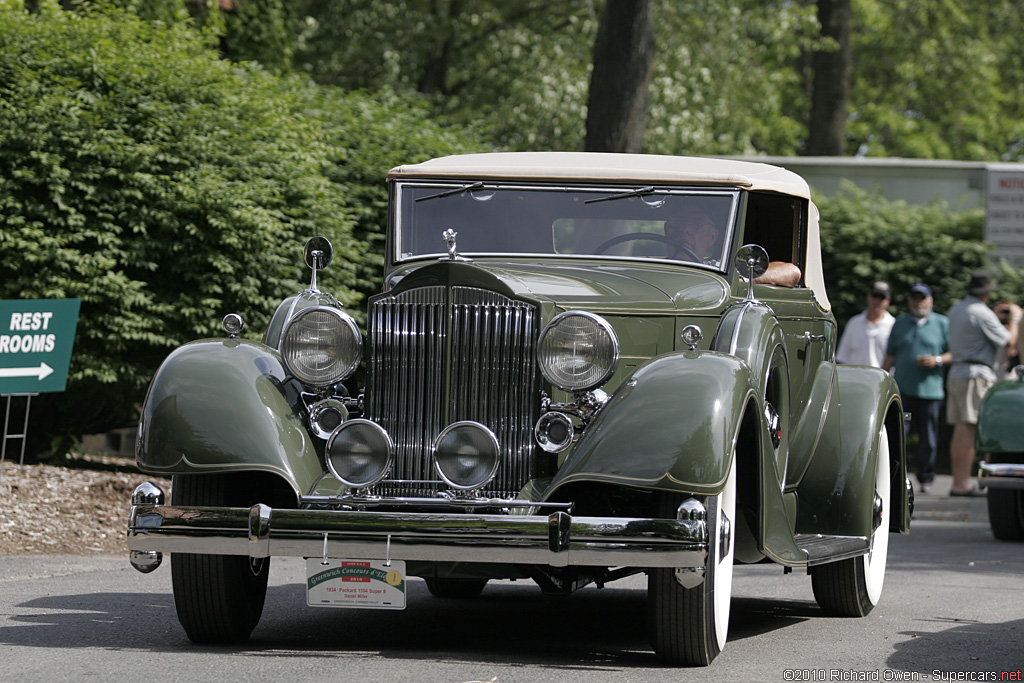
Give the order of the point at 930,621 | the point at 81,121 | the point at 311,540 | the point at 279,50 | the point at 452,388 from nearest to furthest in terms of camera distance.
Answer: the point at 311,540
the point at 452,388
the point at 930,621
the point at 81,121
the point at 279,50

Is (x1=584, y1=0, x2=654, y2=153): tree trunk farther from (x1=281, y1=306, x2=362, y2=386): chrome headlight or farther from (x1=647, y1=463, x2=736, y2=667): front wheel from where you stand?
(x1=647, y1=463, x2=736, y2=667): front wheel

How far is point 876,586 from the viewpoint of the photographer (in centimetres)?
699

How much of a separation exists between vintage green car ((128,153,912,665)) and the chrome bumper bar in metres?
3.30

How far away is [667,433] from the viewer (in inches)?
190

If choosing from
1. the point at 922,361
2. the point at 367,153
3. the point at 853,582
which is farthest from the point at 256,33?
the point at 853,582

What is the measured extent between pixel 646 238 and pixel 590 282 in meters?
0.61

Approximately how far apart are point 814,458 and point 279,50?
12684 mm

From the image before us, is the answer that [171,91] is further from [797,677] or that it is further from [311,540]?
[797,677]

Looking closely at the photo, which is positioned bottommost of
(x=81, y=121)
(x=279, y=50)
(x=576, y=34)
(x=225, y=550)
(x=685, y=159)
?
(x=225, y=550)

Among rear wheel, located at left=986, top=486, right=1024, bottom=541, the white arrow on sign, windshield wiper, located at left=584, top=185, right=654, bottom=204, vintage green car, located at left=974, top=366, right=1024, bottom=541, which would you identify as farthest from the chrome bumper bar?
the white arrow on sign

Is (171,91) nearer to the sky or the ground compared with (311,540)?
nearer to the sky

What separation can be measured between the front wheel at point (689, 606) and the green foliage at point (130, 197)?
6455 millimetres

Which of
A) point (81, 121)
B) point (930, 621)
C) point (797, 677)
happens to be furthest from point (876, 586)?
point (81, 121)

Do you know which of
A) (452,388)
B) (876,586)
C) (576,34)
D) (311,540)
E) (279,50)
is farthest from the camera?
(576,34)
